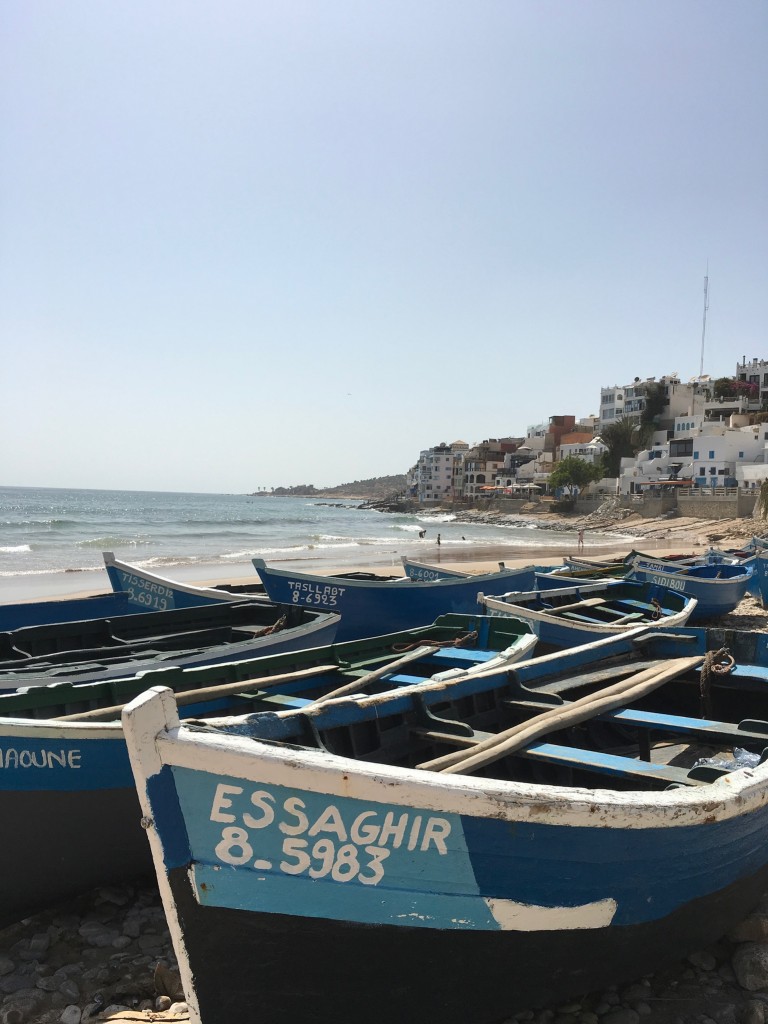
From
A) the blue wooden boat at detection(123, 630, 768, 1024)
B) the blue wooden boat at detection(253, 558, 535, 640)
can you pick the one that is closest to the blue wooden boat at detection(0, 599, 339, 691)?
the blue wooden boat at detection(253, 558, 535, 640)

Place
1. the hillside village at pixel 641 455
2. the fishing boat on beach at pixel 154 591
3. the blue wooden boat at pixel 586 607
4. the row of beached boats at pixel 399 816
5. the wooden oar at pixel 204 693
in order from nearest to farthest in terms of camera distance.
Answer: the row of beached boats at pixel 399 816, the wooden oar at pixel 204 693, the blue wooden boat at pixel 586 607, the fishing boat on beach at pixel 154 591, the hillside village at pixel 641 455

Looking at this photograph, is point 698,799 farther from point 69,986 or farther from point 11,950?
point 11,950

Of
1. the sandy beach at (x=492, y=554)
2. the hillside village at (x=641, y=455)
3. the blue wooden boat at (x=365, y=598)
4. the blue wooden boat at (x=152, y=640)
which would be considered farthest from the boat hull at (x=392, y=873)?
the hillside village at (x=641, y=455)

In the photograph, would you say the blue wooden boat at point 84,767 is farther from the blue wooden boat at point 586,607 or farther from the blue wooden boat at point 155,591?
the blue wooden boat at point 155,591

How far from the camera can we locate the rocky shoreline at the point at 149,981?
4031mm

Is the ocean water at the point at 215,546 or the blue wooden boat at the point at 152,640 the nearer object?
the blue wooden boat at the point at 152,640

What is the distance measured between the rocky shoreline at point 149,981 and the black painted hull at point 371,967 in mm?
205

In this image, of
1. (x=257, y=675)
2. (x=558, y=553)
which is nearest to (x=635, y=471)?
(x=558, y=553)

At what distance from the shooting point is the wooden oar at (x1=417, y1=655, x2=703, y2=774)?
4.16 m

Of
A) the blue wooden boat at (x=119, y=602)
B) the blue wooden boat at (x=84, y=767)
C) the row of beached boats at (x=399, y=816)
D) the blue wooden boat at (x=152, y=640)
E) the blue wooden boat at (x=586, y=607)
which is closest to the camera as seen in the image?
the row of beached boats at (x=399, y=816)

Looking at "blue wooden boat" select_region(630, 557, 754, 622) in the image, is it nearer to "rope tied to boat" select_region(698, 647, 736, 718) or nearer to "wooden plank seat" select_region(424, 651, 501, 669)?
"rope tied to boat" select_region(698, 647, 736, 718)

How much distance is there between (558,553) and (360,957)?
37695 millimetres

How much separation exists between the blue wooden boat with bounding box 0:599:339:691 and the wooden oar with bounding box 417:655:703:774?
330cm

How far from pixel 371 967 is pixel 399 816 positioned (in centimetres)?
96
